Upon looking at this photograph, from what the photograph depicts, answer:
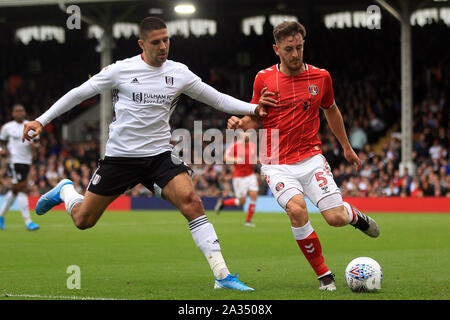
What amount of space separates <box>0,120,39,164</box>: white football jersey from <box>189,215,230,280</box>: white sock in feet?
30.1

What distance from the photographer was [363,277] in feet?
23.0

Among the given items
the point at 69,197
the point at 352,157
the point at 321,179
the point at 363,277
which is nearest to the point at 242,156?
the point at 352,157

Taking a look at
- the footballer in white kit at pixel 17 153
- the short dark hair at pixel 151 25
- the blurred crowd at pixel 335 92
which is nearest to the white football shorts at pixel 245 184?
the footballer in white kit at pixel 17 153

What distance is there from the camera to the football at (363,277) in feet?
23.0

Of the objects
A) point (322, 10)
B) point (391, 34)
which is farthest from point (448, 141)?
point (322, 10)

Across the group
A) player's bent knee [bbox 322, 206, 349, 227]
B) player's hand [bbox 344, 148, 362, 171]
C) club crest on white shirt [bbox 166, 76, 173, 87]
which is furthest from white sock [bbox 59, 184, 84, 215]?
player's hand [bbox 344, 148, 362, 171]

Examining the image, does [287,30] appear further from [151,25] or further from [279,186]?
[279,186]

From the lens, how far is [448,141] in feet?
86.8

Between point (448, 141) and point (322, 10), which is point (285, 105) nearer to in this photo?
point (448, 141)

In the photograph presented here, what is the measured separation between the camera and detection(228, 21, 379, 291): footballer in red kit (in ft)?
24.2

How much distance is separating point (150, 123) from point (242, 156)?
1018cm

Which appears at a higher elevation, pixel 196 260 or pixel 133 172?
pixel 133 172

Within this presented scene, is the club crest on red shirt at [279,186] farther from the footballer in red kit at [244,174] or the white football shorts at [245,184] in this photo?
the white football shorts at [245,184]
